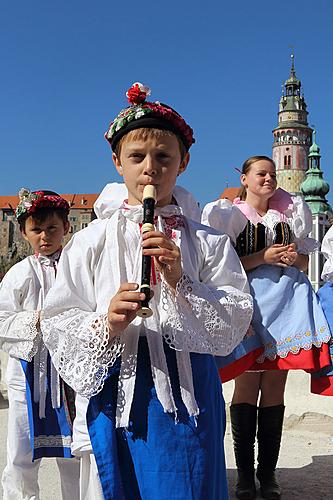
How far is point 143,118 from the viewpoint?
2.18 meters

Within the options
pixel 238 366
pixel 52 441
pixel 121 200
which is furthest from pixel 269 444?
pixel 121 200

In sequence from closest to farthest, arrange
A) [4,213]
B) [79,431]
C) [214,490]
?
[214,490]
[79,431]
[4,213]

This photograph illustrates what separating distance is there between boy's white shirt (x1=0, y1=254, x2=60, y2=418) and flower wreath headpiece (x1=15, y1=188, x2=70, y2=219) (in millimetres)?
274

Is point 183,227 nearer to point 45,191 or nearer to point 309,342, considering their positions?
point 309,342

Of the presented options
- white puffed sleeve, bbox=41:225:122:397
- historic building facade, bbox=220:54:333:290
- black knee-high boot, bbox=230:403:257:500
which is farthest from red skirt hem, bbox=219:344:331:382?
historic building facade, bbox=220:54:333:290

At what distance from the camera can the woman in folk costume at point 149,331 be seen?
1973 mm

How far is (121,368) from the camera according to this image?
2.03m

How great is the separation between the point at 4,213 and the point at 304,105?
147ft

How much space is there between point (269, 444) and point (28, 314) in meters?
1.56

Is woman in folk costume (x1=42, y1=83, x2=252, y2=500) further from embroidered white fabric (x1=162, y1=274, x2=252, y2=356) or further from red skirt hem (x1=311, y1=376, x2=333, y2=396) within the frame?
red skirt hem (x1=311, y1=376, x2=333, y2=396)

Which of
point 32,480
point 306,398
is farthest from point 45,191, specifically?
point 306,398

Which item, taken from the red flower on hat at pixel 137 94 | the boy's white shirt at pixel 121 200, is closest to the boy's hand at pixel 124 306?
the boy's white shirt at pixel 121 200

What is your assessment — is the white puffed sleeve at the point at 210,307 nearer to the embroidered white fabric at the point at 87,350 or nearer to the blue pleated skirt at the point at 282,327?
the embroidered white fabric at the point at 87,350

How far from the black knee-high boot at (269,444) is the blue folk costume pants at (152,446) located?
5.19 feet
